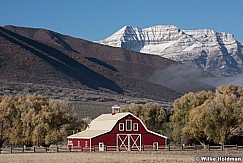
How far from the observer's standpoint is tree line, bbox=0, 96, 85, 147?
66938 millimetres

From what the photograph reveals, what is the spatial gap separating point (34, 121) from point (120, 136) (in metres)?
10.6

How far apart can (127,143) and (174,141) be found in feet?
44.9

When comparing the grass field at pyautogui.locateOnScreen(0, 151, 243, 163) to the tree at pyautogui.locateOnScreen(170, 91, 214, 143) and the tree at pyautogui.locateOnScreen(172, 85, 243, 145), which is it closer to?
the tree at pyautogui.locateOnScreen(172, 85, 243, 145)

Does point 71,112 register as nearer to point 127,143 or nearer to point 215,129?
point 127,143

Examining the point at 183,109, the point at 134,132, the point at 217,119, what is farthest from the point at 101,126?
the point at 217,119

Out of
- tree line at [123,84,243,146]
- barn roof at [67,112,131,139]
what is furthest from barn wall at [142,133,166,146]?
tree line at [123,84,243,146]

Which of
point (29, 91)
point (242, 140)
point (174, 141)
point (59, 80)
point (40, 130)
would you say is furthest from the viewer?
point (59, 80)

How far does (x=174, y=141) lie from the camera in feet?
253

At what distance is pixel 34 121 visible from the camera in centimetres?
6756

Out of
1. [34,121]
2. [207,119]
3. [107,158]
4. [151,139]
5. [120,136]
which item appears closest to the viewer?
[107,158]

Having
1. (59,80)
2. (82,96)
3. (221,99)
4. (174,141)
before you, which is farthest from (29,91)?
(221,99)

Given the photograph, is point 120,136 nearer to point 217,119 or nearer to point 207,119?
point 207,119

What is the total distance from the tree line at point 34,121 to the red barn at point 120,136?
2.79m

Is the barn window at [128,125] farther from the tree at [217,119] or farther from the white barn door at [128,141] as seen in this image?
the tree at [217,119]
